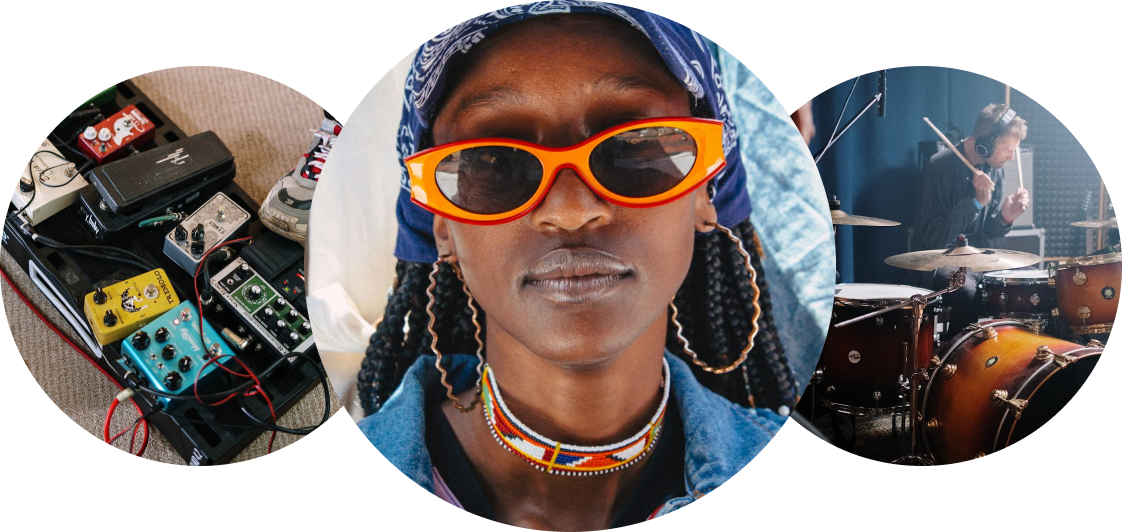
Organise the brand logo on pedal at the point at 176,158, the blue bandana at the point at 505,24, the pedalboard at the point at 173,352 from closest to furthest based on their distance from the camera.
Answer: the blue bandana at the point at 505,24 → the pedalboard at the point at 173,352 → the brand logo on pedal at the point at 176,158

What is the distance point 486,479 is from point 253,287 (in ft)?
3.69

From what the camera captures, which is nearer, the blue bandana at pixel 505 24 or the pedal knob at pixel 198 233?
the blue bandana at pixel 505 24

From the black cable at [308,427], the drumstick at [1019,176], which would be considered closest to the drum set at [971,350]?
the drumstick at [1019,176]

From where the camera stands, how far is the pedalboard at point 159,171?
3.01 metres

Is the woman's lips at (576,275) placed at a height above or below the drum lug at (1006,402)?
above

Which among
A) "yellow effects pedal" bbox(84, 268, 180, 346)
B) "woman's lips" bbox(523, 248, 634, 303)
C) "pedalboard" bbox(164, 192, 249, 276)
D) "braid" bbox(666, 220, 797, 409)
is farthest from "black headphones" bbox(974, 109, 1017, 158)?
"yellow effects pedal" bbox(84, 268, 180, 346)

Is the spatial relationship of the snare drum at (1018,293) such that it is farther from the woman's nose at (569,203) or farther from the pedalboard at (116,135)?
the pedalboard at (116,135)

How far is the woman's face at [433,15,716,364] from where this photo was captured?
2229 millimetres

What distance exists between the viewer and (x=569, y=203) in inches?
86.9

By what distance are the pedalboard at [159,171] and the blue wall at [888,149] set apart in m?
2.11

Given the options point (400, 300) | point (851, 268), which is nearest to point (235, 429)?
point (400, 300)

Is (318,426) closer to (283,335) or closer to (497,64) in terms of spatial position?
(283,335)

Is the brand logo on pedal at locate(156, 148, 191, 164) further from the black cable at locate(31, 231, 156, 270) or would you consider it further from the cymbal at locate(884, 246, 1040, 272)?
the cymbal at locate(884, 246, 1040, 272)

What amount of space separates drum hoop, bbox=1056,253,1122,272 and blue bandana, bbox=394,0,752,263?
1259 mm
